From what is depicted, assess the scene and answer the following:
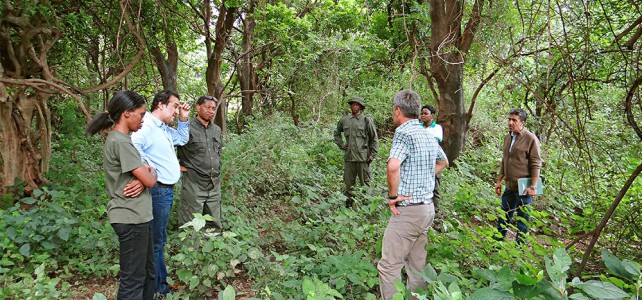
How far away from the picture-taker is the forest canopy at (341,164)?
2529 millimetres

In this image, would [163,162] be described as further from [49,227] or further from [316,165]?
[316,165]

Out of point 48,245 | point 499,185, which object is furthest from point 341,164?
point 48,245

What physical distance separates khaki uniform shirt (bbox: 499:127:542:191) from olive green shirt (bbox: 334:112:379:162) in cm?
217

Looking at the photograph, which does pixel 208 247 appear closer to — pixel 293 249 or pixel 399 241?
pixel 293 249

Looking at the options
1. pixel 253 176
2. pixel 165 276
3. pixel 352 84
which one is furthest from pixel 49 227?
pixel 352 84

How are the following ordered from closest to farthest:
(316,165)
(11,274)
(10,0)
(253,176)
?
(11,274) → (10,0) → (253,176) → (316,165)

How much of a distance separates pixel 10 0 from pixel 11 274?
11.7ft

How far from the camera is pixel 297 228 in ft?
14.2

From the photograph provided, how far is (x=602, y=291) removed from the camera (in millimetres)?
1318

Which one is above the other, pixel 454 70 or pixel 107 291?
pixel 454 70

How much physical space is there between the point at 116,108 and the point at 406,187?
225cm

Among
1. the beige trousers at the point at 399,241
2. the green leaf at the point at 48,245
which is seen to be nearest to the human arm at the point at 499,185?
the beige trousers at the point at 399,241

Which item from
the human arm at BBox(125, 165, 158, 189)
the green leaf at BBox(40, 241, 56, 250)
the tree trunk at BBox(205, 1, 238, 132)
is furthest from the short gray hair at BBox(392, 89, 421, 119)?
the tree trunk at BBox(205, 1, 238, 132)

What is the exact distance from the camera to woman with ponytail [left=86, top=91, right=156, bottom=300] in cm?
272
